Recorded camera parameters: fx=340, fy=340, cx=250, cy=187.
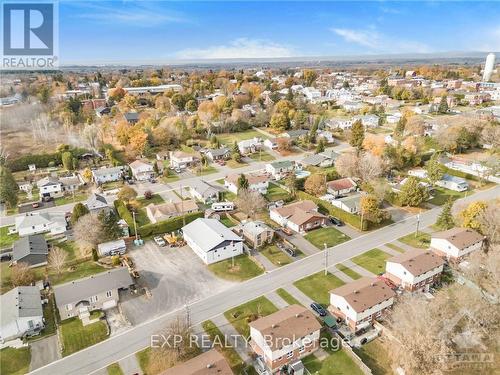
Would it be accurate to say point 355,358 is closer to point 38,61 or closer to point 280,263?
point 280,263

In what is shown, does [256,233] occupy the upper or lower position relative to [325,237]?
upper

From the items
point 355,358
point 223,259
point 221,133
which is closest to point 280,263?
point 223,259

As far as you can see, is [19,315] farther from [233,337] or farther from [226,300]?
[233,337]

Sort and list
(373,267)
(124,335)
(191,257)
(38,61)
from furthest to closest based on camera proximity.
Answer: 1. (38,61)
2. (191,257)
3. (373,267)
4. (124,335)

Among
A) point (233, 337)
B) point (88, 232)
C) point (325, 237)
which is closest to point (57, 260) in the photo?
point (88, 232)

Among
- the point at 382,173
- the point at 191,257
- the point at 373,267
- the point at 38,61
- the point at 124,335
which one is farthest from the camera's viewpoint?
the point at 382,173

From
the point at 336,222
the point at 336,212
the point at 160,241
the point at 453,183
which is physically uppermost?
the point at 453,183

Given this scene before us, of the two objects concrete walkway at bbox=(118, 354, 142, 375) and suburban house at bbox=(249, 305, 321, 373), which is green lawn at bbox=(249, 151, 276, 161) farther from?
concrete walkway at bbox=(118, 354, 142, 375)
